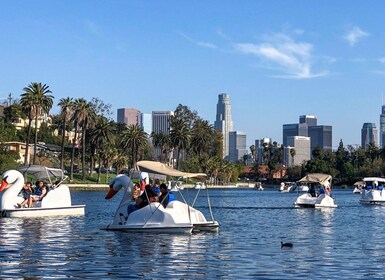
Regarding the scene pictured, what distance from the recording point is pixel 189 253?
955 inches

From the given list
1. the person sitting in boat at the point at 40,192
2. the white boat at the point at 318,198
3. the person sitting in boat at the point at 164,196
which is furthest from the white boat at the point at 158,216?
the white boat at the point at 318,198

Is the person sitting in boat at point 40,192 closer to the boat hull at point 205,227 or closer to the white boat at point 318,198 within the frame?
the boat hull at point 205,227

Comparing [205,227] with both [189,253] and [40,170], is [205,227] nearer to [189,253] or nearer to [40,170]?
[189,253]

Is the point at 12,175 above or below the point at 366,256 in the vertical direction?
above

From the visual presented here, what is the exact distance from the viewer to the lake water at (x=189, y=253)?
19844 mm

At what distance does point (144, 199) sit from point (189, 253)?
24.5ft

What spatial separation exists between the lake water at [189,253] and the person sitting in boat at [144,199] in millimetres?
1335

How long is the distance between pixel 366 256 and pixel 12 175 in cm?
2125

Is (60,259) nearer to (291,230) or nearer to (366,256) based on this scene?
(366,256)

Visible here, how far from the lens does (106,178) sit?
150000 millimetres

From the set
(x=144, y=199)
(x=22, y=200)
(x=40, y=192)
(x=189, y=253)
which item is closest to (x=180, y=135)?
(x=40, y=192)

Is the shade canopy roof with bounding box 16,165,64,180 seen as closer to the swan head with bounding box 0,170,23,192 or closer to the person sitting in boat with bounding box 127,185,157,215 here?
the swan head with bounding box 0,170,23,192

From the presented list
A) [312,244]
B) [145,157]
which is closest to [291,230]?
[312,244]

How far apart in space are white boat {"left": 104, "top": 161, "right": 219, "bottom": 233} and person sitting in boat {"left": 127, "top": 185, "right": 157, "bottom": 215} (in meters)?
0.21
